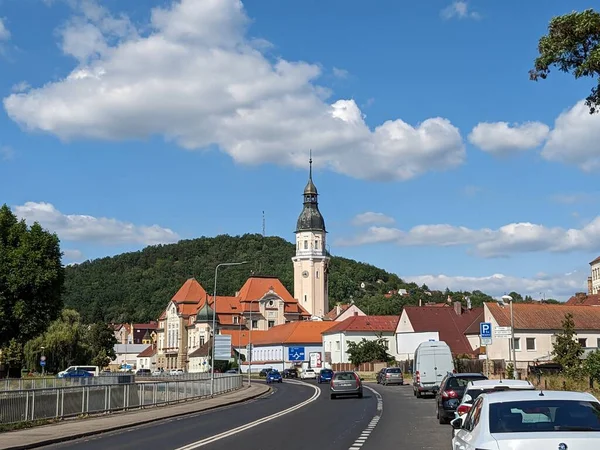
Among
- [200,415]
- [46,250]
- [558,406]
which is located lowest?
[200,415]

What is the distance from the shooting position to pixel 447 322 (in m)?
93.9

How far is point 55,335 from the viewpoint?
8300 cm

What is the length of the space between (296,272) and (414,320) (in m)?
58.6

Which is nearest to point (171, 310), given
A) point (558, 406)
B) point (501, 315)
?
point (501, 315)

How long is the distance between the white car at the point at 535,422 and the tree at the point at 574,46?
8503 millimetres

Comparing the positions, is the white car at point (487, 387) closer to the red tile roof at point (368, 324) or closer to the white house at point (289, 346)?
the red tile roof at point (368, 324)

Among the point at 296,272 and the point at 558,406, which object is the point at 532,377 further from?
the point at 296,272

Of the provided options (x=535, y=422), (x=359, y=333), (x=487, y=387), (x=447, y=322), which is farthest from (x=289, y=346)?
(x=535, y=422)

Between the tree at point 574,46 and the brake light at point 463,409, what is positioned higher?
the tree at point 574,46

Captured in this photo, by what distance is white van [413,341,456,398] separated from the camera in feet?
138

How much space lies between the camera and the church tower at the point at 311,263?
14812 cm

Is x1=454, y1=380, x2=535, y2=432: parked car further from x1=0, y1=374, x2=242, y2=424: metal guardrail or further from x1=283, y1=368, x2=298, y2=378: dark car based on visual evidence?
x1=283, y1=368, x2=298, y2=378: dark car

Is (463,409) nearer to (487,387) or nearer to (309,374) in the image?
(487,387)

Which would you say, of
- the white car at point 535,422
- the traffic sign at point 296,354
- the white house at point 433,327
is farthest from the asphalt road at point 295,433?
the traffic sign at point 296,354
